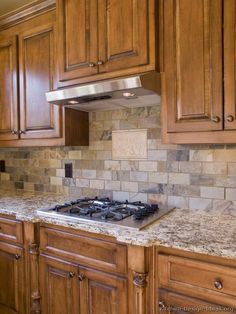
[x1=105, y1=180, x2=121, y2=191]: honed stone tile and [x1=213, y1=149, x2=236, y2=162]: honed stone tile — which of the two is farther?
[x1=105, y1=180, x2=121, y2=191]: honed stone tile

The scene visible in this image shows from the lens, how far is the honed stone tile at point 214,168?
1530 mm

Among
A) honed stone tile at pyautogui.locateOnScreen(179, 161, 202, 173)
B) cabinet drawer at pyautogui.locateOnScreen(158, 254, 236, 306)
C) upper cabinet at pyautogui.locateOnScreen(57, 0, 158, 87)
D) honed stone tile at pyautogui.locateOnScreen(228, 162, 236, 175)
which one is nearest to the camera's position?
cabinet drawer at pyautogui.locateOnScreen(158, 254, 236, 306)

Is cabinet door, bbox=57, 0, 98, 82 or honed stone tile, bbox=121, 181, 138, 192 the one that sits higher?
cabinet door, bbox=57, 0, 98, 82

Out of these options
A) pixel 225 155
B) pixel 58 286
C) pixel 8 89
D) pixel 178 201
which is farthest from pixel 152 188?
pixel 8 89

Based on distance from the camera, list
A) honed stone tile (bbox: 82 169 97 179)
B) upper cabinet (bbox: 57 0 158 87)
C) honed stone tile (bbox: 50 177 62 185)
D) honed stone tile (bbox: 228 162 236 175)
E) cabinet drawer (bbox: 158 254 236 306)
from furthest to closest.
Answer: honed stone tile (bbox: 50 177 62 185)
honed stone tile (bbox: 82 169 97 179)
honed stone tile (bbox: 228 162 236 175)
upper cabinet (bbox: 57 0 158 87)
cabinet drawer (bbox: 158 254 236 306)

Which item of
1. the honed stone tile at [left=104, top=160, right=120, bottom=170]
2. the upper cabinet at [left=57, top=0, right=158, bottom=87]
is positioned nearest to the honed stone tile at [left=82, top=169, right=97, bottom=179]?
the honed stone tile at [left=104, top=160, right=120, bottom=170]

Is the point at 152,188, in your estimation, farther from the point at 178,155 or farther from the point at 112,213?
the point at 112,213

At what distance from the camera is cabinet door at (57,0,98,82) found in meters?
1.56

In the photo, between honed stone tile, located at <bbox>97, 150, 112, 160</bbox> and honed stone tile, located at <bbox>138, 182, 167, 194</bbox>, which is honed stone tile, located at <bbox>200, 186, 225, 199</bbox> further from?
honed stone tile, located at <bbox>97, 150, 112, 160</bbox>

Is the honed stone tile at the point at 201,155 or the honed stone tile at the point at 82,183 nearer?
the honed stone tile at the point at 201,155

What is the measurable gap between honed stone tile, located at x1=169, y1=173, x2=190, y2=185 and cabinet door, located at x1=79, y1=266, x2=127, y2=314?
714 mm

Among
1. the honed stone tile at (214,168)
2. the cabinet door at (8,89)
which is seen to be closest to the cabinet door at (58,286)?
the honed stone tile at (214,168)

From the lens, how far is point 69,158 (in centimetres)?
220

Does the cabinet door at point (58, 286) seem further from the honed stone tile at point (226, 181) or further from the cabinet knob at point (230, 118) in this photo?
the cabinet knob at point (230, 118)
